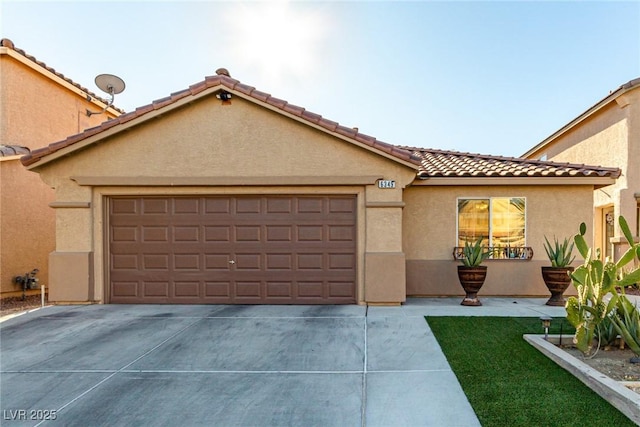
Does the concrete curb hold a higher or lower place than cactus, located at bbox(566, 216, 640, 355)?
lower

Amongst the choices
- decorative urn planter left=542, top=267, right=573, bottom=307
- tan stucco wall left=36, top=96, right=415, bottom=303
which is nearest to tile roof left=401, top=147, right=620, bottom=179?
tan stucco wall left=36, top=96, right=415, bottom=303

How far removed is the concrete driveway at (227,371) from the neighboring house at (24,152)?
4.18 meters

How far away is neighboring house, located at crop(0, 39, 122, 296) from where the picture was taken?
1086cm

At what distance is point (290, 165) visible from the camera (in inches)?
359

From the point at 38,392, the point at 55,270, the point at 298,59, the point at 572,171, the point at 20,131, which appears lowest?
the point at 38,392

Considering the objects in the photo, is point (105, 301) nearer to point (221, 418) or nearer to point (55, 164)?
point (55, 164)

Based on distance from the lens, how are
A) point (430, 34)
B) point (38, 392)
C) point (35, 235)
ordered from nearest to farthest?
point (38, 392) < point (35, 235) < point (430, 34)

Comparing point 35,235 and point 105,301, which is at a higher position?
point 35,235

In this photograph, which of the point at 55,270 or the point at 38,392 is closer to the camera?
the point at 38,392

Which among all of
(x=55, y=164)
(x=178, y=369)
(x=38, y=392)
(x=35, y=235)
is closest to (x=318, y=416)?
(x=178, y=369)

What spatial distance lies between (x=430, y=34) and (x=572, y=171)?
6.68m

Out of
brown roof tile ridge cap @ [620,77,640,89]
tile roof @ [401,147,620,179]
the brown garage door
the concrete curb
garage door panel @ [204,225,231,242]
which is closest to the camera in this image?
the concrete curb

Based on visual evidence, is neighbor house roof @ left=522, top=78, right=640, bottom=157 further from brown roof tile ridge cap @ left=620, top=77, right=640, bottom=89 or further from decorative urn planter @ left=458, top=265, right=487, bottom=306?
decorative urn planter @ left=458, top=265, right=487, bottom=306

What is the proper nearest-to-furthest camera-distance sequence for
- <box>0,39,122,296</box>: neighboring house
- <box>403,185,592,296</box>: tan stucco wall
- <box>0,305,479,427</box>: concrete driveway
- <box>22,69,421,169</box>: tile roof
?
<box>0,305,479,427</box>: concrete driveway, <box>22,69,421,169</box>: tile roof, <box>403,185,592,296</box>: tan stucco wall, <box>0,39,122,296</box>: neighboring house
